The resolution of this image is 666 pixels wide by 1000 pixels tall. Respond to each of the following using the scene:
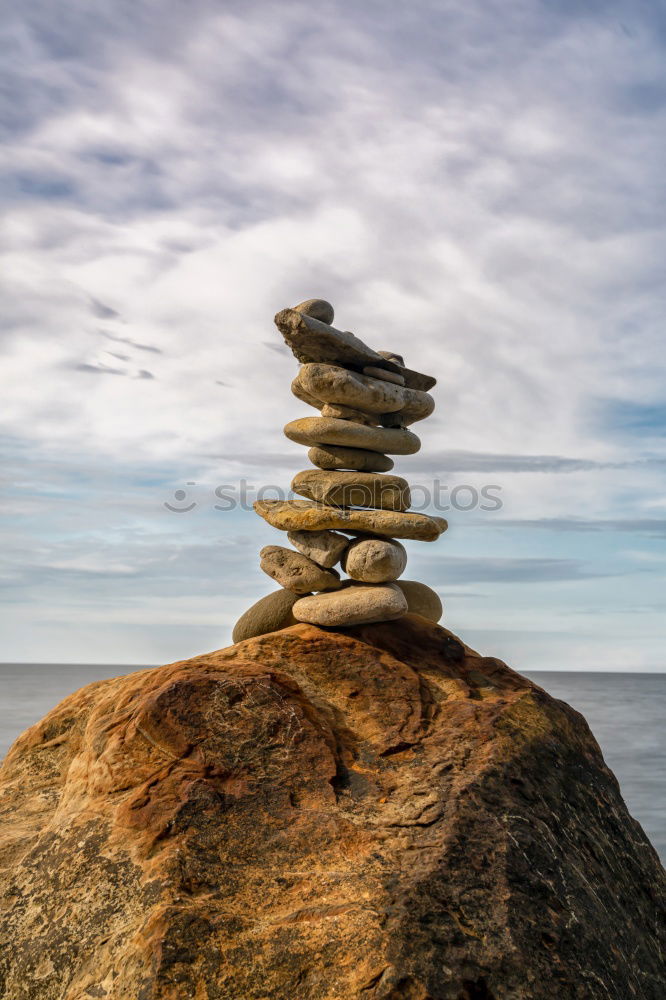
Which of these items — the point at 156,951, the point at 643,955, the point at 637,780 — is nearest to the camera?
the point at 156,951

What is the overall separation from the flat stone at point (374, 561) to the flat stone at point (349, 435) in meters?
1.19

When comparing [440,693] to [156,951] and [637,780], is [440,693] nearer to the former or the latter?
[156,951]

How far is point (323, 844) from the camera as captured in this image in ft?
22.1

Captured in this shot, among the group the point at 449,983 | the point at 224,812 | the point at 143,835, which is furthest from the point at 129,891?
the point at 449,983

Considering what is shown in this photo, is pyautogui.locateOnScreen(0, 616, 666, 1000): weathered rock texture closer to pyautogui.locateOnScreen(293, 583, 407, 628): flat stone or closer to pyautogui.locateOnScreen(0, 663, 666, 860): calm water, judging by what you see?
pyautogui.locateOnScreen(293, 583, 407, 628): flat stone

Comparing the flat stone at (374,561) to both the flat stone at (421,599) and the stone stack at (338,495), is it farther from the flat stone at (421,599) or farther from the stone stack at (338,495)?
the flat stone at (421,599)

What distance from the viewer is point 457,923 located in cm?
620

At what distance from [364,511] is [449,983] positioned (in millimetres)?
4992

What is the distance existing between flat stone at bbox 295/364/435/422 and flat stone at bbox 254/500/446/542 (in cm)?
124

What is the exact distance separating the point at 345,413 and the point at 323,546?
1.57 metres

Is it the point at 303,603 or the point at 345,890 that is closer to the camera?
the point at 345,890

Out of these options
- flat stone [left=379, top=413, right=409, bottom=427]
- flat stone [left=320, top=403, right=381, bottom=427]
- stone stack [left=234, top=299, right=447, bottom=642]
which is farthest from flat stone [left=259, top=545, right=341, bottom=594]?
flat stone [left=379, top=413, right=409, bottom=427]

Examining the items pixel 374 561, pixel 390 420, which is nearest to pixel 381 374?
pixel 390 420

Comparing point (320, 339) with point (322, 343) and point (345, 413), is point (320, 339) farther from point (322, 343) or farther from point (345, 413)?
point (345, 413)
